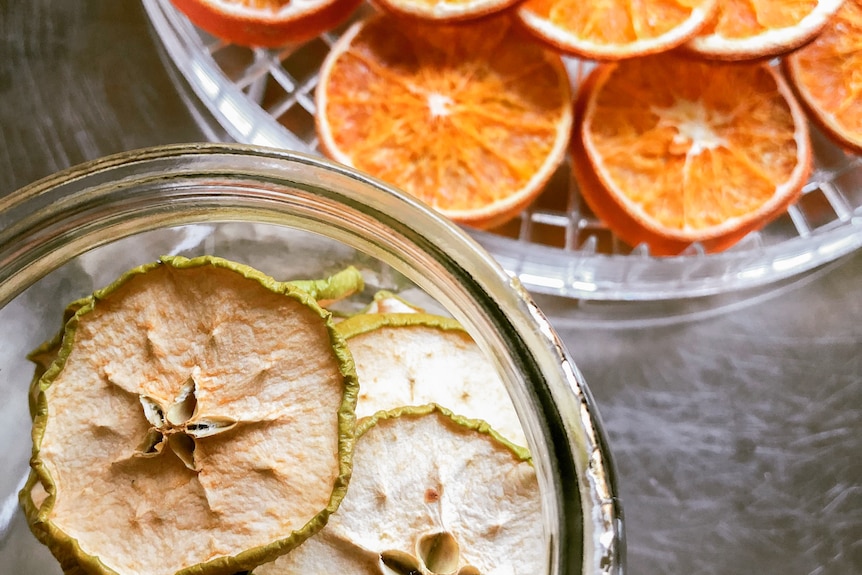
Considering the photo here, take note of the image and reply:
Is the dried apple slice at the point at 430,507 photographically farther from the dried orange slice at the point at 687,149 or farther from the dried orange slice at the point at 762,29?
the dried orange slice at the point at 762,29

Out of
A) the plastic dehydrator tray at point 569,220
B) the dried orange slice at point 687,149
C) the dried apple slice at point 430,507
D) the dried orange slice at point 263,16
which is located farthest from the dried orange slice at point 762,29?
the dried apple slice at point 430,507

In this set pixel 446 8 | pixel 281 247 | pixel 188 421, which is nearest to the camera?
pixel 188 421

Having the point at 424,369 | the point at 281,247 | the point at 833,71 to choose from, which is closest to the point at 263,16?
the point at 281,247

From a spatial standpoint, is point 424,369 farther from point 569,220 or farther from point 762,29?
point 762,29

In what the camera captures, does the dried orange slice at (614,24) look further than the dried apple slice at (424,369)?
Yes

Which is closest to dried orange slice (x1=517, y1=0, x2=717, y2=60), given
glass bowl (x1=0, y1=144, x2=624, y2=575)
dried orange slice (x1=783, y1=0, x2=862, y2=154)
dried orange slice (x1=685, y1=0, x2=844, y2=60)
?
dried orange slice (x1=685, y1=0, x2=844, y2=60)

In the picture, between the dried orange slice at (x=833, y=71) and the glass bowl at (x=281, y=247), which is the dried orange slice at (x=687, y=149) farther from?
the glass bowl at (x=281, y=247)

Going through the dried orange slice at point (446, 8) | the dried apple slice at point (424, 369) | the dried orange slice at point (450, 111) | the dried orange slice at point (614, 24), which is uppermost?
the dried orange slice at point (614, 24)

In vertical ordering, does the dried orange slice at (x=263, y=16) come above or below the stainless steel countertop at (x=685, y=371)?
above
